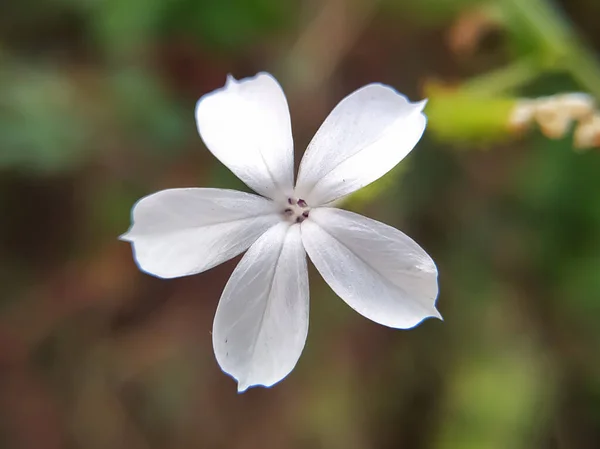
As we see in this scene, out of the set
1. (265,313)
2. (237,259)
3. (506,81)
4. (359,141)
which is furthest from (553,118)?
(237,259)

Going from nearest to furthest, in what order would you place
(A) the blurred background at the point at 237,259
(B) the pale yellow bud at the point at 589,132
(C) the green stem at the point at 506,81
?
1. (B) the pale yellow bud at the point at 589,132
2. (C) the green stem at the point at 506,81
3. (A) the blurred background at the point at 237,259

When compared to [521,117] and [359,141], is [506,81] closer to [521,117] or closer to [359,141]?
[521,117]

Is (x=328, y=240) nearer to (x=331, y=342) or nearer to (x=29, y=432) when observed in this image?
(x=331, y=342)

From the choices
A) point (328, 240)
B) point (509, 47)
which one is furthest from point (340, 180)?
point (509, 47)

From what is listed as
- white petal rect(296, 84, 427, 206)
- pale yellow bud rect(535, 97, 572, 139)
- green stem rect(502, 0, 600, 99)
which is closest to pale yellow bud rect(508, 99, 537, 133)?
pale yellow bud rect(535, 97, 572, 139)

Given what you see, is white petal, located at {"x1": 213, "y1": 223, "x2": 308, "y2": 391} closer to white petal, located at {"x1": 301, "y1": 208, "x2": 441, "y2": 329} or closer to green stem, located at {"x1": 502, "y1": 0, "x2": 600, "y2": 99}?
white petal, located at {"x1": 301, "y1": 208, "x2": 441, "y2": 329}

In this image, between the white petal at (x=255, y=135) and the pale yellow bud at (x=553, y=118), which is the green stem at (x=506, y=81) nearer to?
the pale yellow bud at (x=553, y=118)

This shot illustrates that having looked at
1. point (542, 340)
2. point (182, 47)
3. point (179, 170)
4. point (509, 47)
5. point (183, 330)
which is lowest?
point (542, 340)

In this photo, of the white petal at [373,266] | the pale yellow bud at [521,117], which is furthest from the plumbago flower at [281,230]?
the pale yellow bud at [521,117]
